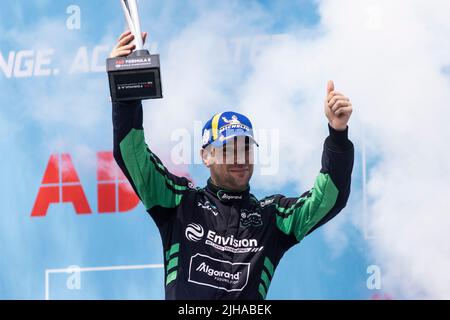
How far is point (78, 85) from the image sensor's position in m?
4.06

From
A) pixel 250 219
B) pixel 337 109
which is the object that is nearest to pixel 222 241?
pixel 250 219

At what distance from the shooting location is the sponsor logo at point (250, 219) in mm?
2857

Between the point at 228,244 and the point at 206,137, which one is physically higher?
the point at 206,137

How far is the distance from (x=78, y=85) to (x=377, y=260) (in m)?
1.48

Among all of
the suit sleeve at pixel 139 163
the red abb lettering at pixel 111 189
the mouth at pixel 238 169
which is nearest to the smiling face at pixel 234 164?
the mouth at pixel 238 169

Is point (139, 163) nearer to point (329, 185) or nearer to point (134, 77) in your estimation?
point (134, 77)

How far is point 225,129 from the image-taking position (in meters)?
2.92

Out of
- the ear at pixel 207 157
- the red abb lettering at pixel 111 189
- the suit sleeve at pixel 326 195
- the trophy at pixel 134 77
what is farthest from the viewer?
the red abb lettering at pixel 111 189

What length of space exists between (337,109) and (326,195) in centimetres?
27

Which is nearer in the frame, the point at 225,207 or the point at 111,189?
the point at 225,207

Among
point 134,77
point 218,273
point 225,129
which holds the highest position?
point 134,77

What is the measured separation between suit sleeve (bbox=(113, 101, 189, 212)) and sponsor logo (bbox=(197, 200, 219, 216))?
0.23 ft

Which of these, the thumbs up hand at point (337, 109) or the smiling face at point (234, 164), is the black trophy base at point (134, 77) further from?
the thumbs up hand at point (337, 109)
